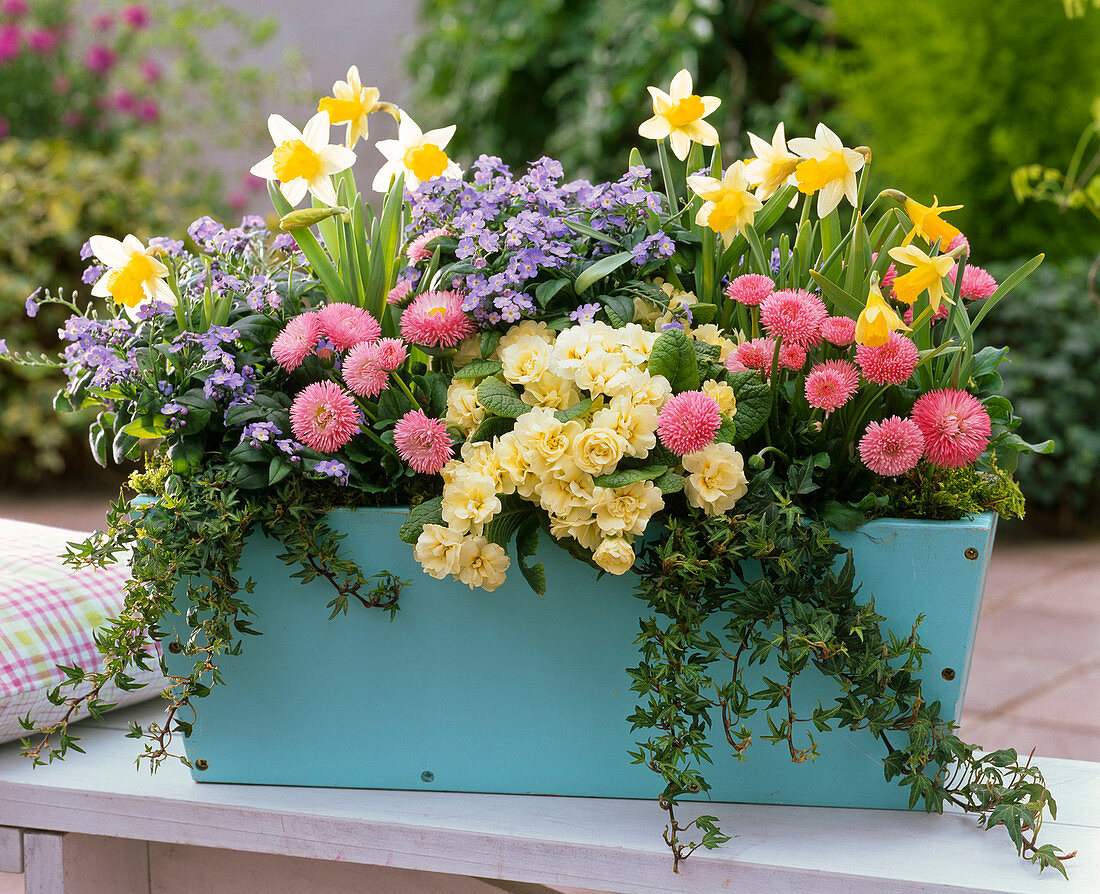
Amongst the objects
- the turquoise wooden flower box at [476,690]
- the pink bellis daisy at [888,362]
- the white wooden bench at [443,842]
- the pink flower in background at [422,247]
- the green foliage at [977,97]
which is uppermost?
the green foliage at [977,97]

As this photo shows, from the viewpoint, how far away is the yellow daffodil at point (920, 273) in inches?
31.4

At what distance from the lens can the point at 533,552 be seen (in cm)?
84

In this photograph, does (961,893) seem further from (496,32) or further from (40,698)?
(496,32)

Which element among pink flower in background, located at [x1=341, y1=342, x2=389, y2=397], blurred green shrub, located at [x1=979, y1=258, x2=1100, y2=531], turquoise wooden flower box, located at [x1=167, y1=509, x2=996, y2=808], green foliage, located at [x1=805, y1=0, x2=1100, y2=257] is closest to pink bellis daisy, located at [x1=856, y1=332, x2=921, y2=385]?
turquoise wooden flower box, located at [x1=167, y1=509, x2=996, y2=808]

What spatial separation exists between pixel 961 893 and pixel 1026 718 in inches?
69.5

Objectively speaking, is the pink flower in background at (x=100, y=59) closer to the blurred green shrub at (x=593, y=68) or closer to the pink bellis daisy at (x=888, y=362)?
the blurred green shrub at (x=593, y=68)

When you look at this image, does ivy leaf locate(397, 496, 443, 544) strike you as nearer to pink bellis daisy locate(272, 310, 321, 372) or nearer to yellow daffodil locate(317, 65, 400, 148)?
pink bellis daisy locate(272, 310, 321, 372)

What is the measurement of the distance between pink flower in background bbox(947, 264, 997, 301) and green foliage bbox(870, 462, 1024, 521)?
0.16 meters

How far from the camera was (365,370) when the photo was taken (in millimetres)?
862

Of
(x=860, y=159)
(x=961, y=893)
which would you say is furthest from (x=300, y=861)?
(x=860, y=159)

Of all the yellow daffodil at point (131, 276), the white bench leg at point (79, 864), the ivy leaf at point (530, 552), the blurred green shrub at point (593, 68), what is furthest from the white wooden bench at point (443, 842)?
the blurred green shrub at point (593, 68)

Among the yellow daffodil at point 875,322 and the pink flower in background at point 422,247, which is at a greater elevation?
the pink flower in background at point 422,247

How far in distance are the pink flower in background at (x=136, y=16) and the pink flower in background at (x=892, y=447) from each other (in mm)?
4663

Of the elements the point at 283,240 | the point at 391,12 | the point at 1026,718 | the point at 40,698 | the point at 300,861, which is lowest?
the point at 1026,718
